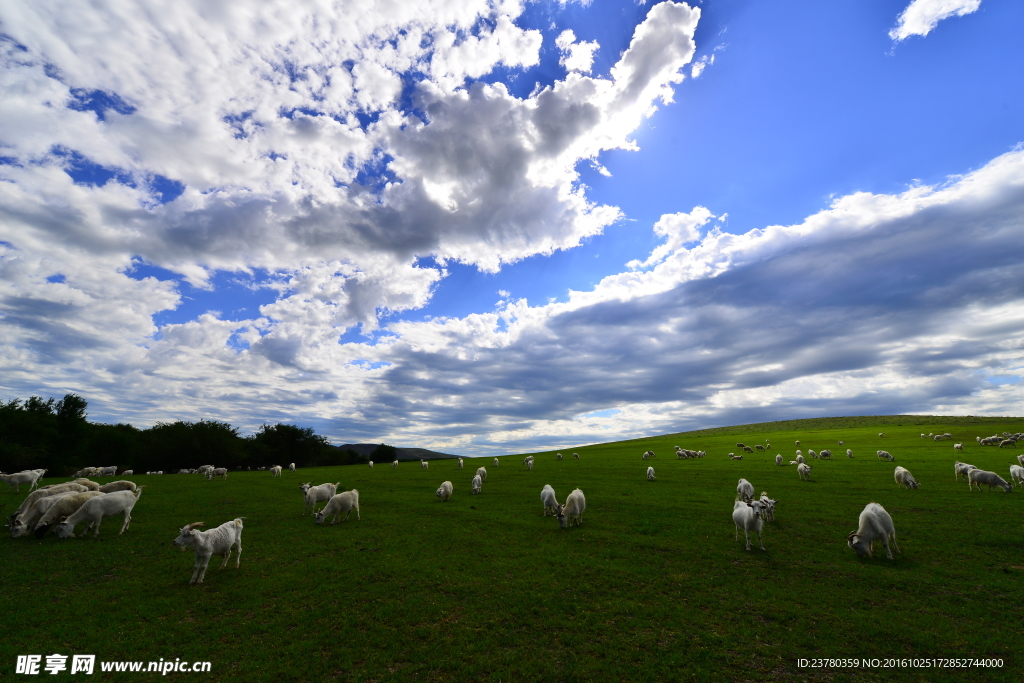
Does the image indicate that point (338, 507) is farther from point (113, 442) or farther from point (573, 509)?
point (113, 442)

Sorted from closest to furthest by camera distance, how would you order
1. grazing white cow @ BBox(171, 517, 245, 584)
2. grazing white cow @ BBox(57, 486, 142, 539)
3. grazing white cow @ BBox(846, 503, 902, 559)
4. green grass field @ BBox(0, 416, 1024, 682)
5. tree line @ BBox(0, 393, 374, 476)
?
green grass field @ BBox(0, 416, 1024, 682)
grazing white cow @ BBox(171, 517, 245, 584)
grazing white cow @ BBox(846, 503, 902, 559)
grazing white cow @ BBox(57, 486, 142, 539)
tree line @ BBox(0, 393, 374, 476)

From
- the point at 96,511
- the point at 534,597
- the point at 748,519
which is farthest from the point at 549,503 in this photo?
the point at 96,511

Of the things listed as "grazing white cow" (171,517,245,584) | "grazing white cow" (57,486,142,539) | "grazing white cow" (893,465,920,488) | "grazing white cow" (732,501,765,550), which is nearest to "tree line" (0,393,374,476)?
"grazing white cow" (57,486,142,539)

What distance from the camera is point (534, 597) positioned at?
40.5 ft

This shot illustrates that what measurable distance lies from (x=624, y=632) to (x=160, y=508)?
28.5 meters

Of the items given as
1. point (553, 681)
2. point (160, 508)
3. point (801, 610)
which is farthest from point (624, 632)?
point (160, 508)

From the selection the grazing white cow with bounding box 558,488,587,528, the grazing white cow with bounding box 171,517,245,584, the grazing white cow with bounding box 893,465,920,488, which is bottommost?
the grazing white cow with bounding box 893,465,920,488

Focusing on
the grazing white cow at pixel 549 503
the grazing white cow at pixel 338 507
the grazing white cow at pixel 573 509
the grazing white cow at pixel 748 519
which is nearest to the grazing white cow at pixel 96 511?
the grazing white cow at pixel 338 507

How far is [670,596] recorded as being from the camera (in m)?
12.6

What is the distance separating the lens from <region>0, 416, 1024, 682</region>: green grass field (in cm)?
949

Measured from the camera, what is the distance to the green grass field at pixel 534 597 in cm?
949

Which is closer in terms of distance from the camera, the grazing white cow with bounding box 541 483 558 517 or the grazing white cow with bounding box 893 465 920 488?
the grazing white cow with bounding box 541 483 558 517

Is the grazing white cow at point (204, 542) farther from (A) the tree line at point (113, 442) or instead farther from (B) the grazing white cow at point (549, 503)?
(A) the tree line at point (113, 442)

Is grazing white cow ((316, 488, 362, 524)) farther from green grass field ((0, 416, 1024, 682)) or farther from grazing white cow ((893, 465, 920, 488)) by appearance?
grazing white cow ((893, 465, 920, 488))
